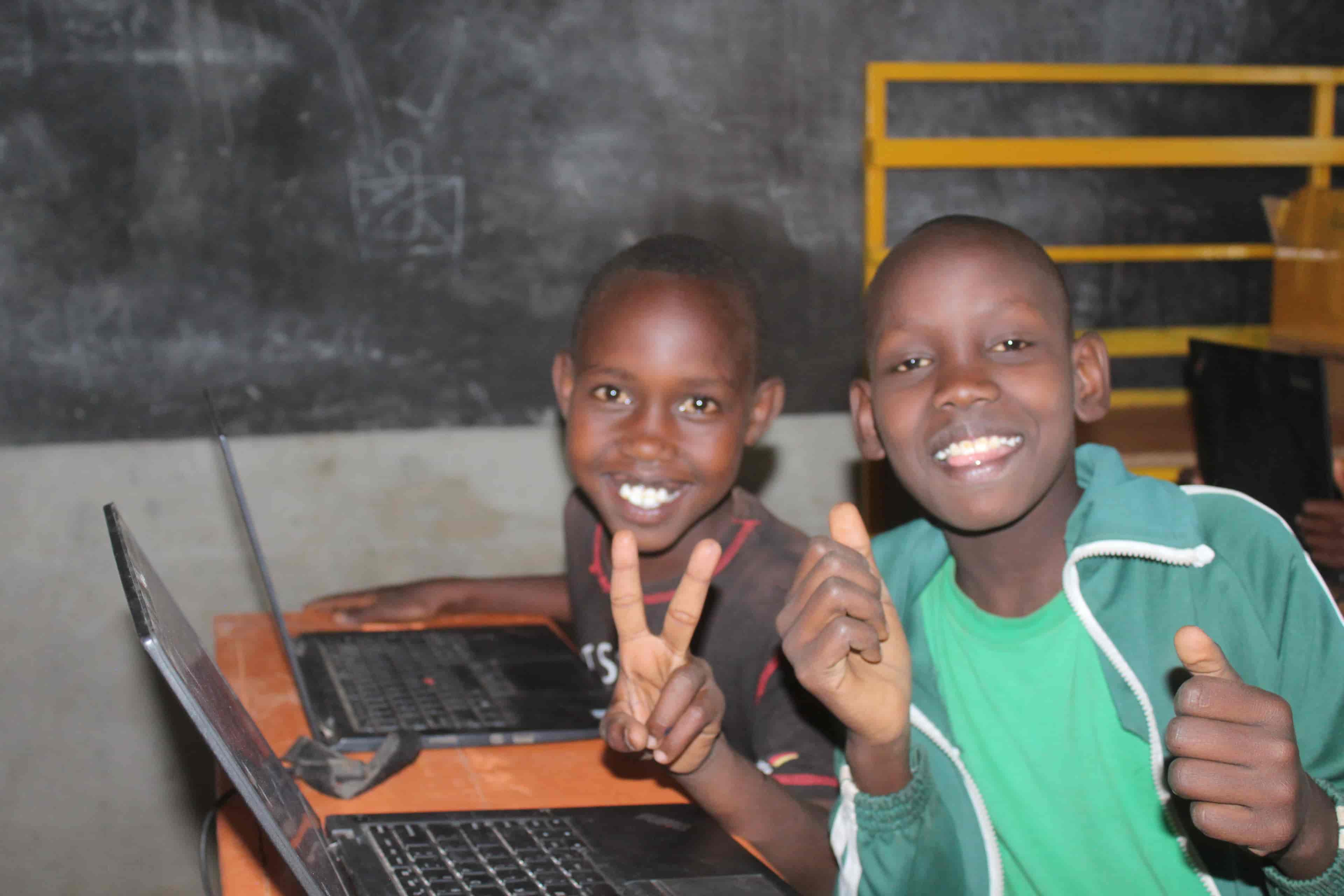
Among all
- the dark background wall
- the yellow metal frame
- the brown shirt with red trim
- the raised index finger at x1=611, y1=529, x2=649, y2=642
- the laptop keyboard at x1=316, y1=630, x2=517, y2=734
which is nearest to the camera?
the raised index finger at x1=611, y1=529, x2=649, y2=642

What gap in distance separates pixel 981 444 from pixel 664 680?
38cm

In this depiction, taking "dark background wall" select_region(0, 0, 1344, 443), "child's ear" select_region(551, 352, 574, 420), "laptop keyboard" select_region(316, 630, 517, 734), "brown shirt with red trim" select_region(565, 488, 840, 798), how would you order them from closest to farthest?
"brown shirt with red trim" select_region(565, 488, 840, 798) < "laptop keyboard" select_region(316, 630, 517, 734) < "child's ear" select_region(551, 352, 574, 420) < "dark background wall" select_region(0, 0, 1344, 443)

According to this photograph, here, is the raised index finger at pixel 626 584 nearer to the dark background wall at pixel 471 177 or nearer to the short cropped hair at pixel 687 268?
the short cropped hair at pixel 687 268

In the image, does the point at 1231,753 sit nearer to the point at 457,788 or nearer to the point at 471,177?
the point at 457,788

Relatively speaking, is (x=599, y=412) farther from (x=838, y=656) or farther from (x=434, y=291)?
(x=434, y=291)

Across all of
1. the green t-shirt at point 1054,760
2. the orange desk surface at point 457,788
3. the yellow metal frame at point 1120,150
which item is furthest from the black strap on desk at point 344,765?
the yellow metal frame at point 1120,150

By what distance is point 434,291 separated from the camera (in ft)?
9.07

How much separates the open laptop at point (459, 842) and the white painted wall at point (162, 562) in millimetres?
1705

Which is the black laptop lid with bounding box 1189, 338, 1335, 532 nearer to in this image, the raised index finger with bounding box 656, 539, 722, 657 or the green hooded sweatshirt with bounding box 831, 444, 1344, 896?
the green hooded sweatshirt with bounding box 831, 444, 1344, 896

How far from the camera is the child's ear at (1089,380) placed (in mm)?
1278

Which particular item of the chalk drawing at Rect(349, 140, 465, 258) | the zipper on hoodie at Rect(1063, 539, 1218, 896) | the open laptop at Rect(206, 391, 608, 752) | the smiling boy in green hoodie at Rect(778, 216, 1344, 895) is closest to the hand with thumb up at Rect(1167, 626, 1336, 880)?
the smiling boy in green hoodie at Rect(778, 216, 1344, 895)

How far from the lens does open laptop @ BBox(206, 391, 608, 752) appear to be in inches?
54.7

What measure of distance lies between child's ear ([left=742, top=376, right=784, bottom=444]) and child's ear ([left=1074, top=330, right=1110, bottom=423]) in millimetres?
438

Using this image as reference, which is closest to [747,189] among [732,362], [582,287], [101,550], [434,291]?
[582,287]
